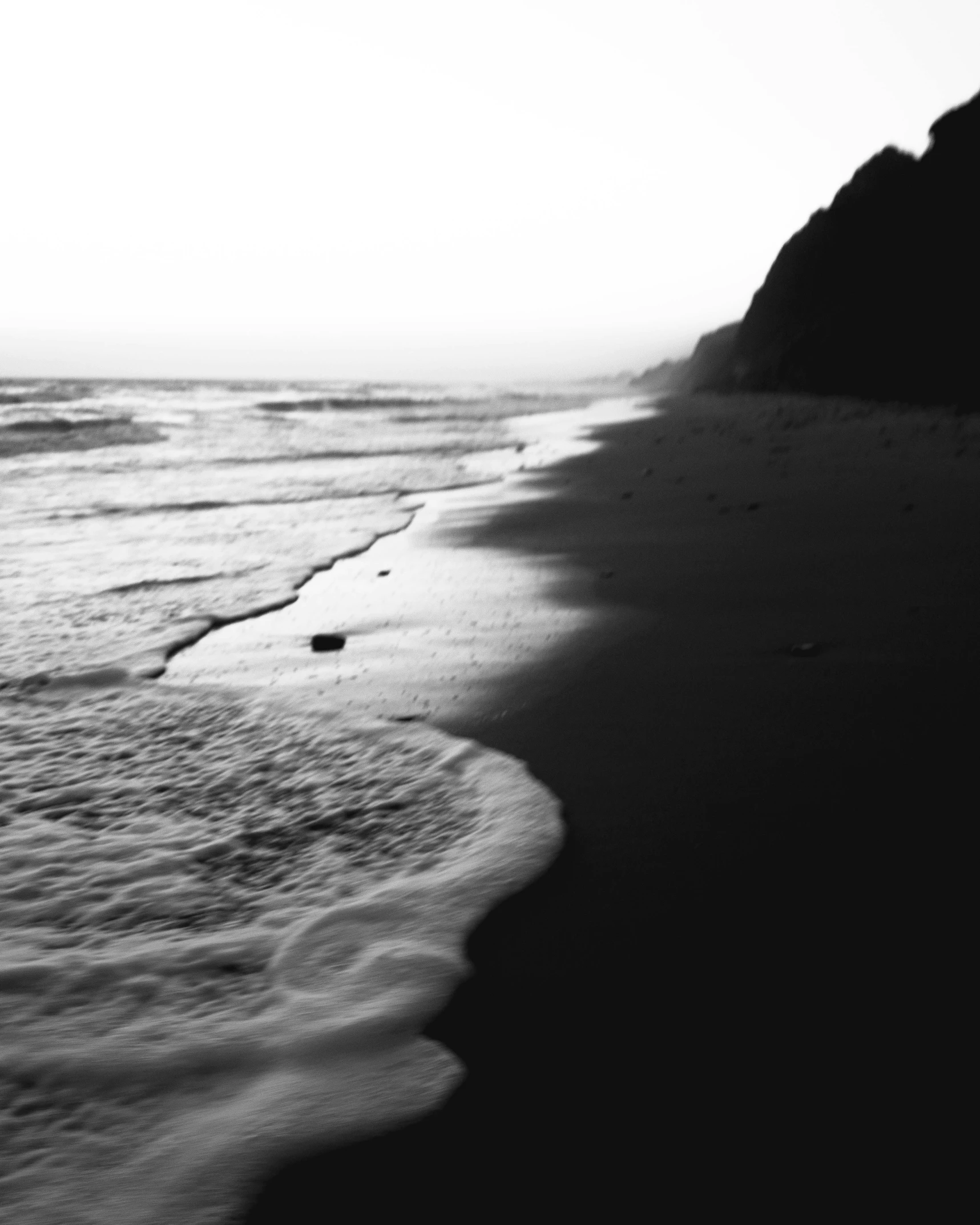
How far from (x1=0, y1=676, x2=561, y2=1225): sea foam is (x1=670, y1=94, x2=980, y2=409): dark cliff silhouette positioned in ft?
50.3

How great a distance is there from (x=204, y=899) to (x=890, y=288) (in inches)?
881

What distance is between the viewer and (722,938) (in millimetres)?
1971

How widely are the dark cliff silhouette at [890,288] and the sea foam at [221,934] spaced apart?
15.3 meters

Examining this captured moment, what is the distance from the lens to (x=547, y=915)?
2102 millimetres

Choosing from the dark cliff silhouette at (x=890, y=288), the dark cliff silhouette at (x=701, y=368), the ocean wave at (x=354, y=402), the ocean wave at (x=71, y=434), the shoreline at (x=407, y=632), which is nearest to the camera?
the shoreline at (x=407, y=632)

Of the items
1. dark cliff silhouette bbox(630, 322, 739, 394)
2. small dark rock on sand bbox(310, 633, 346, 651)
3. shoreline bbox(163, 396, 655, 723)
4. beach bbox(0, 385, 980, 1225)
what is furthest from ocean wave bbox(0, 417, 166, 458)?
dark cliff silhouette bbox(630, 322, 739, 394)

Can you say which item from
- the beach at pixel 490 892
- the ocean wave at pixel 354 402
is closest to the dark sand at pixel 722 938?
the beach at pixel 490 892

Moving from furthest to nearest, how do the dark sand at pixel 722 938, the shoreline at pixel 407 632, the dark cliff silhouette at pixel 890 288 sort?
the dark cliff silhouette at pixel 890 288 < the shoreline at pixel 407 632 < the dark sand at pixel 722 938

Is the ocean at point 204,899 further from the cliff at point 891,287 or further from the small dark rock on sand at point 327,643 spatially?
the cliff at point 891,287

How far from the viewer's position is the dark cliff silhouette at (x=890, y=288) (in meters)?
18.5

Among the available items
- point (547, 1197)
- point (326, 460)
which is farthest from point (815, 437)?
point (547, 1197)

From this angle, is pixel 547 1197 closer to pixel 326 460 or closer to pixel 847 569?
pixel 847 569

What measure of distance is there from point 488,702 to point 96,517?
5.69 meters

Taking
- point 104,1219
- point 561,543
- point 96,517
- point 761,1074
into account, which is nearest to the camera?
point 104,1219
